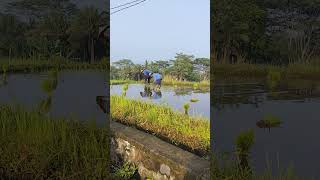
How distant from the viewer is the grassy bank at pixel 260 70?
9.28ft

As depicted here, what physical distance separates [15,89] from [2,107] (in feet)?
0.75

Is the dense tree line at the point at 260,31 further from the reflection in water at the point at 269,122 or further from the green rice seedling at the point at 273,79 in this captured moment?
the reflection in water at the point at 269,122

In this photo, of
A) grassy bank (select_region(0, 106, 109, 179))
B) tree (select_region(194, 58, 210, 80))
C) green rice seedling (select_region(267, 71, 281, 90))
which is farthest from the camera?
grassy bank (select_region(0, 106, 109, 179))

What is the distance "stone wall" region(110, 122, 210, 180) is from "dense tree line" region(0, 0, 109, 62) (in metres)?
0.78

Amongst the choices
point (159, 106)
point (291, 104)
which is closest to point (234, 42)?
point (291, 104)

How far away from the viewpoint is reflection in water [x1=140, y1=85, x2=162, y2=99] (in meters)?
3.44

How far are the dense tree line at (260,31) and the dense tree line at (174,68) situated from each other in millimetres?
165

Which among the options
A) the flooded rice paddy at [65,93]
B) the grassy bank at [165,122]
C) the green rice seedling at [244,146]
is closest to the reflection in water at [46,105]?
the flooded rice paddy at [65,93]

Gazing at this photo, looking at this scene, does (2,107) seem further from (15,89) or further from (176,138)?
(176,138)

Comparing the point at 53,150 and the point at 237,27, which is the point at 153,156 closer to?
the point at 53,150

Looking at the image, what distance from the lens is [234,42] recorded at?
2.96m

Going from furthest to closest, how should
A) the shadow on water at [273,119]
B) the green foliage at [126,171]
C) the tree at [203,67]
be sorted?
the green foliage at [126,171] → the tree at [203,67] → the shadow on water at [273,119]

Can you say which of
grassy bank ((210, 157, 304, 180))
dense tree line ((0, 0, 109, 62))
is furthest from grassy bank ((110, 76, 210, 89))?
grassy bank ((210, 157, 304, 180))

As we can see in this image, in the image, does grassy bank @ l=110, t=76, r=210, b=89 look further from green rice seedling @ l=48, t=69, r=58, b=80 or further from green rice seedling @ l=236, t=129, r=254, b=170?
green rice seedling @ l=48, t=69, r=58, b=80
